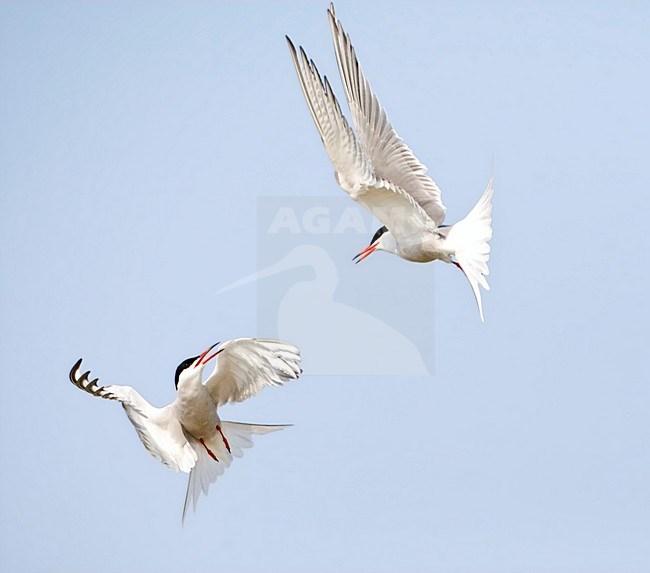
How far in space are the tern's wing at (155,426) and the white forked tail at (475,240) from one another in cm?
109

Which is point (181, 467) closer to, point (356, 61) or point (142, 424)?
point (142, 424)

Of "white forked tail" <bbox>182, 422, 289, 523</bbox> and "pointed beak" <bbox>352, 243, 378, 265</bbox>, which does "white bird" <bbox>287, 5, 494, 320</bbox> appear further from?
"white forked tail" <bbox>182, 422, 289, 523</bbox>

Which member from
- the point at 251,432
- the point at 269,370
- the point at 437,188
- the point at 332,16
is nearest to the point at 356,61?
the point at 332,16

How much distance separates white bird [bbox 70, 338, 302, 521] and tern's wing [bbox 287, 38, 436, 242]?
2.00 ft

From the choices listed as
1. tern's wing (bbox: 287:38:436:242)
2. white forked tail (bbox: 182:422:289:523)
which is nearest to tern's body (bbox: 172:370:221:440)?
white forked tail (bbox: 182:422:289:523)

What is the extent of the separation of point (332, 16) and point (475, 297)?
999 millimetres

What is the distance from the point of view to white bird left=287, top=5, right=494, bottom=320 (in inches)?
167

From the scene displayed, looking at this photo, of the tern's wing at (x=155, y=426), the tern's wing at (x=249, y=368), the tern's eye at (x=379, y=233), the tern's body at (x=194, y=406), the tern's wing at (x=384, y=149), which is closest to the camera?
the tern's wing at (x=155, y=426)

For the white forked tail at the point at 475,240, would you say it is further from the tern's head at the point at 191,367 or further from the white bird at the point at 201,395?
the tern's head at the point at 191,367

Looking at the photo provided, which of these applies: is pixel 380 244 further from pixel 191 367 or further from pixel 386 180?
pixel 191 367

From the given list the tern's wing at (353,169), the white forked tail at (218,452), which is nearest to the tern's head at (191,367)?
the white forked tail at (218,452)

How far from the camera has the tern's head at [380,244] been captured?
15.9ft

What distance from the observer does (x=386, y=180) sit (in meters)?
4.53

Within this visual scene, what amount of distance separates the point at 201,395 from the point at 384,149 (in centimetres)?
110
